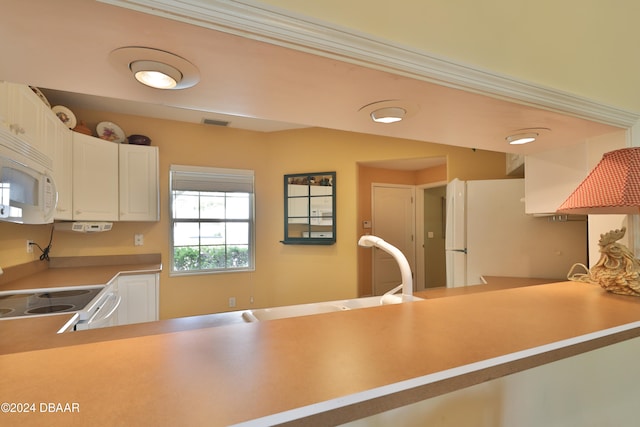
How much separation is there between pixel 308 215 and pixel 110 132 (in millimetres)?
2545

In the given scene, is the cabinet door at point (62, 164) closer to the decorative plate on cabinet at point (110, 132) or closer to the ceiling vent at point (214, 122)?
the decorative plate on cabinet at point (110, 132)

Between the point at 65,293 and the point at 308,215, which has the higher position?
the point at 308,215

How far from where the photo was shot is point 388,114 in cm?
97

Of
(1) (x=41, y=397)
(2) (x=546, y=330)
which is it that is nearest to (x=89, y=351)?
(1) (x=41, y=397)

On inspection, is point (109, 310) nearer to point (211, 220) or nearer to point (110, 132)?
point (211, 220)

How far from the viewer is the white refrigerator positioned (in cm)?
247

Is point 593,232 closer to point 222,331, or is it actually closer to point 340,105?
point 340,105

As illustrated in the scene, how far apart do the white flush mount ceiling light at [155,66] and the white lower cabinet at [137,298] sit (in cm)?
259

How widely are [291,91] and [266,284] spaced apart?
3674 millimetres

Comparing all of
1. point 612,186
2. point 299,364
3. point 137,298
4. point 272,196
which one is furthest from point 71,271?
point 612,186

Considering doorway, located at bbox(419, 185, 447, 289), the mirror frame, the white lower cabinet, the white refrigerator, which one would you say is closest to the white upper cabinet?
the white lower cabinet

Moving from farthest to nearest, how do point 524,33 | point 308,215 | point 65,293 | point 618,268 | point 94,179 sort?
1. point 308,215
2. point 94,179
3. point 65,293
4. point 618,268
5. point 524,33

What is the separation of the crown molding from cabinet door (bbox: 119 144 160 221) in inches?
127

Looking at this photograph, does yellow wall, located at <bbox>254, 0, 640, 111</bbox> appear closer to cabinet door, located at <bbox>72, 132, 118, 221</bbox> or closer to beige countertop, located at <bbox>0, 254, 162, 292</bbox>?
beige countertop, located at <bbox>0, 254, 162, 292</bbox>
